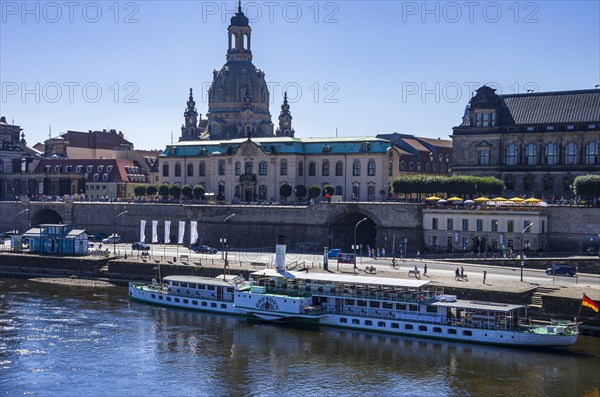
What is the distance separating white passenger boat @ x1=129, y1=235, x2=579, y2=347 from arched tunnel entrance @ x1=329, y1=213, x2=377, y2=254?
22.8 m

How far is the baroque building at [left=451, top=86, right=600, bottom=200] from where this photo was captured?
86.6 m

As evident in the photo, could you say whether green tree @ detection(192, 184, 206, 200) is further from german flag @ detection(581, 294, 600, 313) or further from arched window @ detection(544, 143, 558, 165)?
german flag @ detection(581, 294, 600, 313)

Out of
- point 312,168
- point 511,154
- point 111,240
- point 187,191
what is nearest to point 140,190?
point 187,191

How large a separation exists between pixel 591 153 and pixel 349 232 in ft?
86.4

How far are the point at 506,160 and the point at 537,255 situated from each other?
67.4ft

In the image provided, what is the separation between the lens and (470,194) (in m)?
87.6

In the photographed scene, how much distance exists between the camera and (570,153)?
8719 cm

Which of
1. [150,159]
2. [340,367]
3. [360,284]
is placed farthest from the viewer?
[150,159]

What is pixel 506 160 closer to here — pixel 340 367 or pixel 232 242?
pixel 232 242

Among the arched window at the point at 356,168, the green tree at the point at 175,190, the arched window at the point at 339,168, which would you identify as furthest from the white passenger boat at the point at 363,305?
the green tree at the point at 175,190

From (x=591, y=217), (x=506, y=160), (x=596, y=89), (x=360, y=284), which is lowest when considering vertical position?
(x=360, y=284)

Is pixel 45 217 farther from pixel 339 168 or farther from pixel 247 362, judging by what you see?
pixel 247 362

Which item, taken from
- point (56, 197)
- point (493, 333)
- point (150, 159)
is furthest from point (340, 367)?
point (150, 159)

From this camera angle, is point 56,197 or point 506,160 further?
point 56,197
